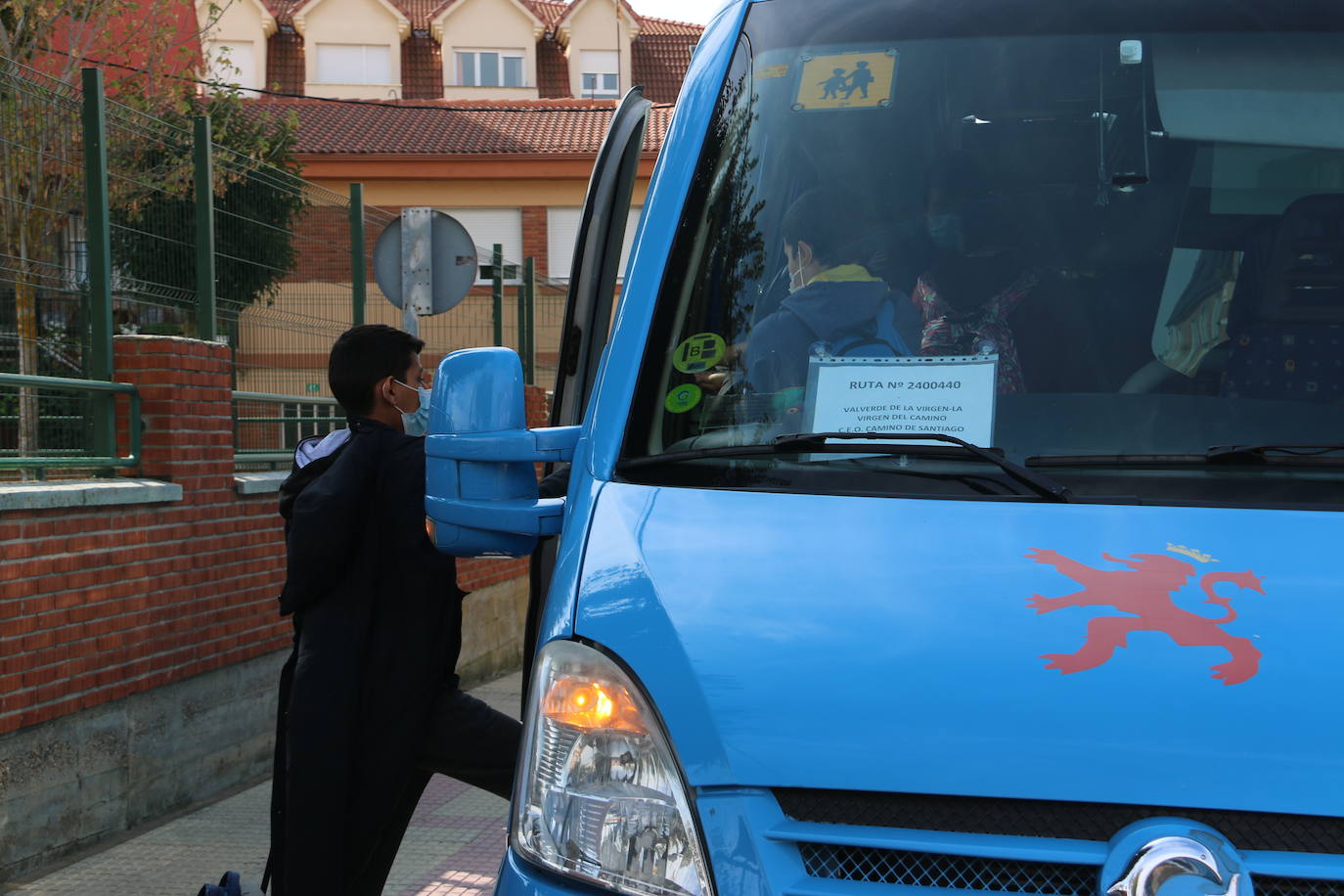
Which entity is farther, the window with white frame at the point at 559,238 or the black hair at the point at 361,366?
the window with white frame at the point at 559,238

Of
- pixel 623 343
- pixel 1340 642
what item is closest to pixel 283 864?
pixel 623 343

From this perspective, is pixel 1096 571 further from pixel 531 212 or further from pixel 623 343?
pixel 531 212

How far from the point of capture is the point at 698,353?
9.98ft

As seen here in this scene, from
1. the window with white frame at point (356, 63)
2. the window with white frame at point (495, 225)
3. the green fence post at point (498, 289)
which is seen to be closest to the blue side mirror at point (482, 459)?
the green fence post at point (498, 289)

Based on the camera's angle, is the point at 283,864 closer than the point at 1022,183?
No

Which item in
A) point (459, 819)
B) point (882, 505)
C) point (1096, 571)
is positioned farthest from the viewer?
point (459, 819)

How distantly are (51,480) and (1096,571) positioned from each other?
16.1ft

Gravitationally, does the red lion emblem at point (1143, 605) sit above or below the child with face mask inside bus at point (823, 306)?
below

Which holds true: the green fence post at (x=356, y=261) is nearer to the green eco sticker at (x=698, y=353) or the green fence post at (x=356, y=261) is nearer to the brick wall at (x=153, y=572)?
the brick wall at (x=153, y=572)

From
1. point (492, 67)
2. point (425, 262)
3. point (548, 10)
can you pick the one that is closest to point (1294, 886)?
point (425, 262)

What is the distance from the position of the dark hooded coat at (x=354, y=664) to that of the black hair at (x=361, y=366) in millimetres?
247

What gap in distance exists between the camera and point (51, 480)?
20.5 feet


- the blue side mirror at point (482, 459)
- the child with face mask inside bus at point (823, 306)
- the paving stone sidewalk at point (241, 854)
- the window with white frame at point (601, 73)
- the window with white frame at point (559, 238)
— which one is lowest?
the paving stone sidewalk at point (241, 854)

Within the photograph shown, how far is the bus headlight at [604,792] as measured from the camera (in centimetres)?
227
